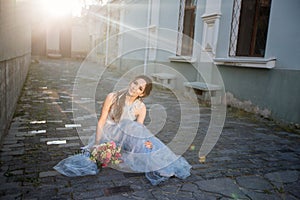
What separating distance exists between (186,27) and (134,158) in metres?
7.14

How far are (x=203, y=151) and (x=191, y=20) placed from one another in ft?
20.8

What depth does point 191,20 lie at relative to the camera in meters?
9.10

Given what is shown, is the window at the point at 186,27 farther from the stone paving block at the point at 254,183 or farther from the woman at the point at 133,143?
the stone paving block at the point at 254,183

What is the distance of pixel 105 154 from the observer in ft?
9.61

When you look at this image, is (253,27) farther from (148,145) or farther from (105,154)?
(105,154)

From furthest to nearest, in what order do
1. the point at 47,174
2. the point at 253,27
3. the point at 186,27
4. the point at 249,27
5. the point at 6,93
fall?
the point at 186,27, the point at 249,27, the point at 253,27, the point at 6,93, the point at 47,174

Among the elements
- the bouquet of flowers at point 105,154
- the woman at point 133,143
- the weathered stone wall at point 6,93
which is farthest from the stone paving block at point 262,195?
the weathered stone wall at point 6,93

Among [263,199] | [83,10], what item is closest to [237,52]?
[263,199]

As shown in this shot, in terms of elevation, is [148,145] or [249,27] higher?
[249,27]

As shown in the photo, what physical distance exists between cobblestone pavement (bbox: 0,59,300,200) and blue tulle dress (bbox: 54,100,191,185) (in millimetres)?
85

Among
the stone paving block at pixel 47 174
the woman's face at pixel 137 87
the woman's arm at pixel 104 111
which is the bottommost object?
the stone paving block at pixel 47 174

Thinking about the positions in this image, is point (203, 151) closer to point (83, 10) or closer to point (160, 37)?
point (160, 37)

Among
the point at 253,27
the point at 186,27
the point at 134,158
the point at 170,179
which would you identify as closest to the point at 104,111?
the point at 134,158

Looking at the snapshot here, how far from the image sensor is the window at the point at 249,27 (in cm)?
602
